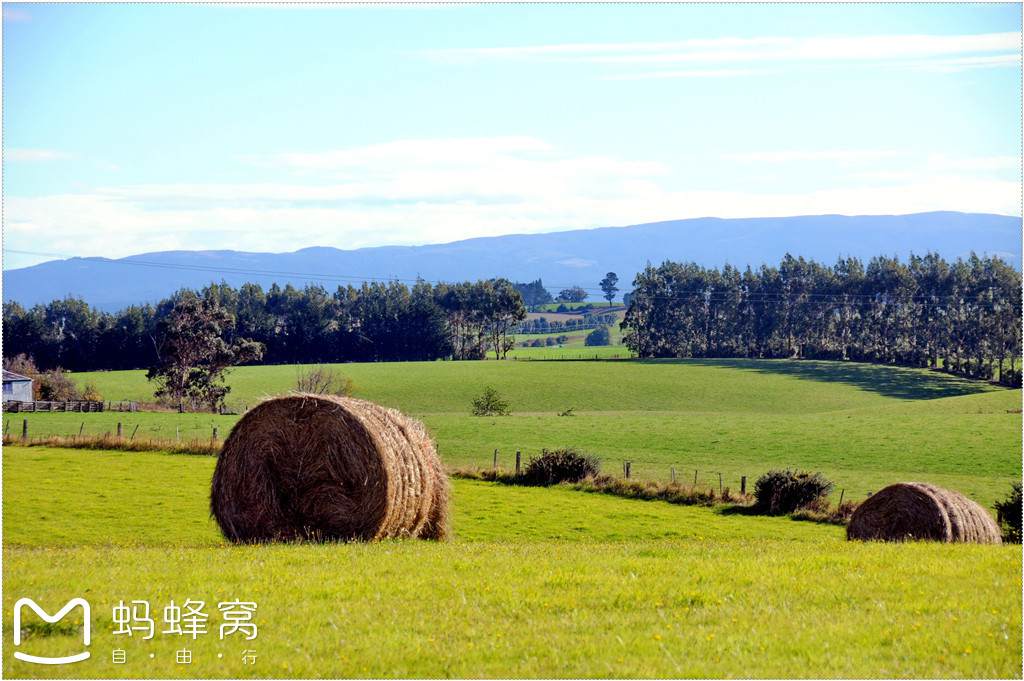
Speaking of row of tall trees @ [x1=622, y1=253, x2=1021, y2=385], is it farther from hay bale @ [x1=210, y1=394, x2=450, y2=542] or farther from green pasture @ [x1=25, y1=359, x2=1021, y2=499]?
hay bale @ [x1=210, y1=394, x2=450, y2=542]

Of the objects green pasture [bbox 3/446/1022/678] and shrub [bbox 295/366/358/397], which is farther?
shrub [bbox 295/366/358/397]

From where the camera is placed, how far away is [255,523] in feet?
60.9

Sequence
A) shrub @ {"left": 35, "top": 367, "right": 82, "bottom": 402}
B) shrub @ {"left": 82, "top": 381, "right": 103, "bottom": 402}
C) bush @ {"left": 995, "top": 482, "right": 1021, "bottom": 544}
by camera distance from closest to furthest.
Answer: bush @ {"left": 995, "top": 482, "right": 1021, "bottom": 544}
shrub @ {"left": 82, "top": 381, "right": 103, "bottom": 402}
shrub @ {"left": 35, "top": 367, "right": 82, "bottom": 402}

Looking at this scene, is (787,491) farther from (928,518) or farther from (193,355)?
(193,355)

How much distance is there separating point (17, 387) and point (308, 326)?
5462cm

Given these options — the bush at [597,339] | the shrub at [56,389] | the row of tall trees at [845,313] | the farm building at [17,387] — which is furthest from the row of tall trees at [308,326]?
the bush at [597,339]

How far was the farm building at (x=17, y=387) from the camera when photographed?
69688 mm

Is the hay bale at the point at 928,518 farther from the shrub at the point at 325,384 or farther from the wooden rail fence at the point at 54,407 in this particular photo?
the shrub at the point at 325,384

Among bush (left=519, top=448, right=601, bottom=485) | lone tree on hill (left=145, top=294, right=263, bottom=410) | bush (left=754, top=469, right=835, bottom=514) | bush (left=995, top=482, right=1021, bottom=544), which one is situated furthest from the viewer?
lone tree on hill (left=145, top=294, right=263, bottom=410)

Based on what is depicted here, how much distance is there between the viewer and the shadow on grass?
289 ft

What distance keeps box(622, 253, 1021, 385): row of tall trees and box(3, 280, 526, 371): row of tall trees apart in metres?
25.0

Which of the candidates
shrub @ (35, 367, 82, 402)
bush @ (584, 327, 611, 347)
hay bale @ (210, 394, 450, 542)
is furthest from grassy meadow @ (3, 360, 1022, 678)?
bush @ (584, 327, 611, 347)

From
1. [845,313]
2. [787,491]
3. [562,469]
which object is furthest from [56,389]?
[845,313]

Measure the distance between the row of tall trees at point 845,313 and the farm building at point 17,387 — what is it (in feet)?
273
